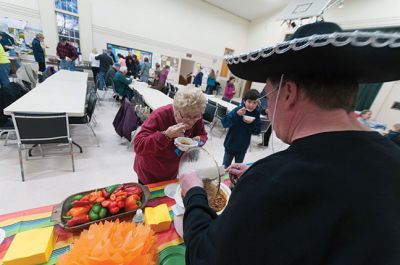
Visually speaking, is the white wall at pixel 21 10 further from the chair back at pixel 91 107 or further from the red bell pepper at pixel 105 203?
the red bell pepper at pixel 105 203

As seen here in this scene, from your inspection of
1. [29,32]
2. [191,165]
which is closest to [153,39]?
[29,32]

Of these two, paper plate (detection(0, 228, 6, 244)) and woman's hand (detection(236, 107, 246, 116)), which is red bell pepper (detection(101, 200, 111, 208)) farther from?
woman's hand (detection(236, 107, 246, 116))

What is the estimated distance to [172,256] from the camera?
75cm

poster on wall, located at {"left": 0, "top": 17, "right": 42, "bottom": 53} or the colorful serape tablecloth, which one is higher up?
poster on wall, located at {"left": 0, "top": 17, "right": 42, "bottom": 53}

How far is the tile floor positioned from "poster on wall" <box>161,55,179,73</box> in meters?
7.78

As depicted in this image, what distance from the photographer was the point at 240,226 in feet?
1.43

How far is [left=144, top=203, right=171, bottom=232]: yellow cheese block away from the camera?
852mm

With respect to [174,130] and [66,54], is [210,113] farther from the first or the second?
[66,54]

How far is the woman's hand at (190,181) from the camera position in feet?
2.39

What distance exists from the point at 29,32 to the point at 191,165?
10.1m

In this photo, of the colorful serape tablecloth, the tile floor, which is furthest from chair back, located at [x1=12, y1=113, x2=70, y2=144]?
the colorful serape tablecloth

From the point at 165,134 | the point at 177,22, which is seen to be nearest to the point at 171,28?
the point at 177,22

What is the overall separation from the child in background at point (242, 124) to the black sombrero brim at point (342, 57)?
1.70 m

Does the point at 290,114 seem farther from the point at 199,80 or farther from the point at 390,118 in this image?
the point at 199,80
